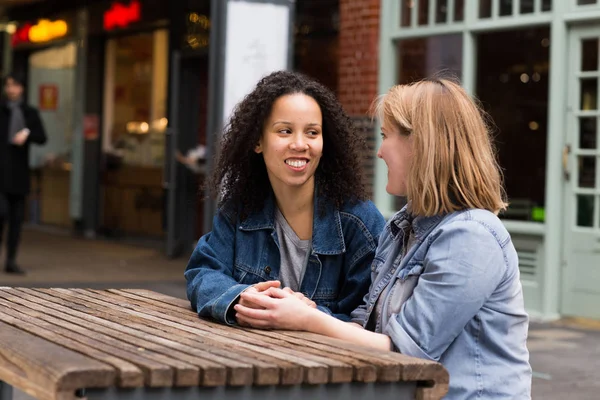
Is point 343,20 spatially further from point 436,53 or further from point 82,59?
point 82,59

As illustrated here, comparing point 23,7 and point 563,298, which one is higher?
point 23,7

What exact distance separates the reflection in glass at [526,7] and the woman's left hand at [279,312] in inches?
255

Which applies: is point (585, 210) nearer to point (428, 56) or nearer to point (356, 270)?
point (428, 56)

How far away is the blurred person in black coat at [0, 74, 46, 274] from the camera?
34.7 feet

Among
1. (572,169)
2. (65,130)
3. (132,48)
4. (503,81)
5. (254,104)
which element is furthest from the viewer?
(65,130)

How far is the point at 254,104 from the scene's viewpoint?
132 inches

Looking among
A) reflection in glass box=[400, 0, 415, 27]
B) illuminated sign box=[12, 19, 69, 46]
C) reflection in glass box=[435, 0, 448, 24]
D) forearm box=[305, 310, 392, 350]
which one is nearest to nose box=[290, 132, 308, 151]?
forearm box=[305, 310, 392, 350]

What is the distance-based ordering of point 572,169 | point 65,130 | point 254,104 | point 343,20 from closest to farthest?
point 254,104 → point 572,169 → point 343,20 → point 65,130

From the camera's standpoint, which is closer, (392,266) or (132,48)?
(392,266)

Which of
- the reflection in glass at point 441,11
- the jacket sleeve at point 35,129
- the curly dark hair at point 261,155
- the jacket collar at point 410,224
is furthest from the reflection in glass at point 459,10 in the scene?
the jacket collar at point 410,224

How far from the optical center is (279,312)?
2812 millimetres

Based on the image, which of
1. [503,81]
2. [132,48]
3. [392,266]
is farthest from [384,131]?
[132,48]

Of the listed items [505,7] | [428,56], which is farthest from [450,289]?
[428,56]

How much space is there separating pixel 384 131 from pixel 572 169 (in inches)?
235
